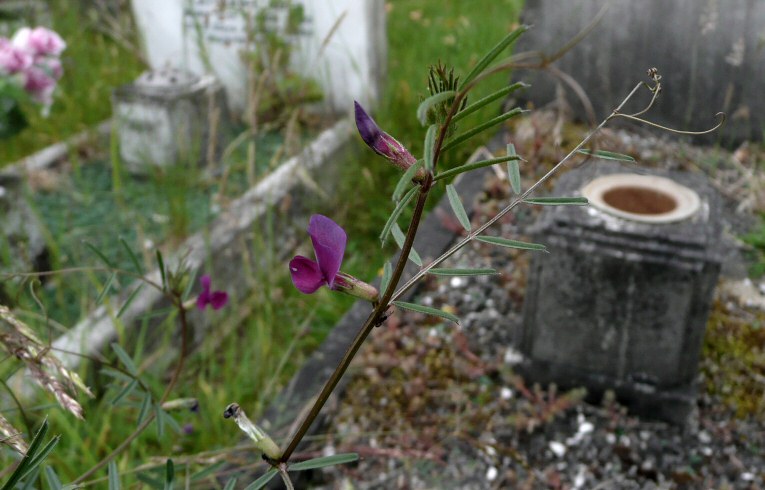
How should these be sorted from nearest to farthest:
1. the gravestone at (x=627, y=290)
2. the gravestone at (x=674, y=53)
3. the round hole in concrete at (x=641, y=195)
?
the gravestone at (x=627, y=290)
the round hole in concrete at (x=641, y=195)
the gravestone at (x=674, y=53)

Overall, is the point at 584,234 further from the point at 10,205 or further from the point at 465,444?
the point at 10,205

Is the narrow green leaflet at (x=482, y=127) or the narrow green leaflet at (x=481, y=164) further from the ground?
the narrow green leaflet at (x=482, y=127)

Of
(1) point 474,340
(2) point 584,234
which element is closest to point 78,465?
(1) point 474,340

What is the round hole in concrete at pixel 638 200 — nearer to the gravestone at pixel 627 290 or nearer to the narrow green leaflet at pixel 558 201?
the gravestone at pixel 627 290

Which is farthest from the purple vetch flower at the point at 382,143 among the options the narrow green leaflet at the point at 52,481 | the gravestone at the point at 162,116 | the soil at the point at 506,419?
the gravestone at the point at 162,116

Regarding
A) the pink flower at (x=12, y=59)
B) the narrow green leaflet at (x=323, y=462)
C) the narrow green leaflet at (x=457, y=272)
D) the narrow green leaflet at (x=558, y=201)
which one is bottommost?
the pink flower at (x=12, y=59)

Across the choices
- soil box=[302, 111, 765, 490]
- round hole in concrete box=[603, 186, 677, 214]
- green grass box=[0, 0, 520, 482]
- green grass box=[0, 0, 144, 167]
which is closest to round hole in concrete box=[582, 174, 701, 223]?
round hole in concrete box=[603, 186, 677, 214]

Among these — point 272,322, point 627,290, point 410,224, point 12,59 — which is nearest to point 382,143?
point 410,224

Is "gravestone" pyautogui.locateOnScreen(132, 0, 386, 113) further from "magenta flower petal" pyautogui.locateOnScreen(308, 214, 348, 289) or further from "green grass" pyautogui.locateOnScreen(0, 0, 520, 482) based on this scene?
"magenta flower petal" pyautogui.locateOnScreen(308, 214, 348, 289)
